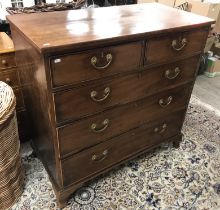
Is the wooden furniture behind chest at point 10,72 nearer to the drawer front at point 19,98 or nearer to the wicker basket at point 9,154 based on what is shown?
the drawer front at point 19,98

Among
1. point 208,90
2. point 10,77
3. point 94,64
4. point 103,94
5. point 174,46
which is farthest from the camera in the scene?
point 208,90

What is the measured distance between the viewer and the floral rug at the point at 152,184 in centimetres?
134

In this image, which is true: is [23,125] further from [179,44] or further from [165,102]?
[179,44]

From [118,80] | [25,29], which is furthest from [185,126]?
[25,29]

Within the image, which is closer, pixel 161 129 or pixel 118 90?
pixel 118 90

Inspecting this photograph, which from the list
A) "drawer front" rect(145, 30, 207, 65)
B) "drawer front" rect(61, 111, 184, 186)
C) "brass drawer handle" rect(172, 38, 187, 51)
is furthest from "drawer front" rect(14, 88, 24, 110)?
"brass drawer handle" rect(172, 38, 187, 51)

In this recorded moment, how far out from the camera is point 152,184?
1.46 meters

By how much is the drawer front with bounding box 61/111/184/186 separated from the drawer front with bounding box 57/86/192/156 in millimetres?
51

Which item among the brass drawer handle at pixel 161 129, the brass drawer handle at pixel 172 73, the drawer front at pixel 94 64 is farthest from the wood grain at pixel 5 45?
the brass drawer handle at pixel 161 129

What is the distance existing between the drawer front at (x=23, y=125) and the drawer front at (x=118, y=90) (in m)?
0.64

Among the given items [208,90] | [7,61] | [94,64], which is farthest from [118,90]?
[208,90]

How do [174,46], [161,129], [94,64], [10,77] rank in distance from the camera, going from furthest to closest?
[161,129] → [10,77] → [174,46] → [94,64]

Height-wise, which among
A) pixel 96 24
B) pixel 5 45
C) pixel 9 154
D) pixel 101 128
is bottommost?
pixel 9 154

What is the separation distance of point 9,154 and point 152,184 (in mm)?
832
